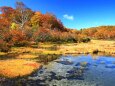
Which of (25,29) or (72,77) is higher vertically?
(25,29)

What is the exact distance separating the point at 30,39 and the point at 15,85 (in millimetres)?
43735

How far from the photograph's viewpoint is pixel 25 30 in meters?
66.6

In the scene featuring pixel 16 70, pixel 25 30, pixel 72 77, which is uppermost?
pixel 25 30

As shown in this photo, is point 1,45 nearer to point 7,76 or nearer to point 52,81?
point 7,76

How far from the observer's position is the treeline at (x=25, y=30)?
4632 cm

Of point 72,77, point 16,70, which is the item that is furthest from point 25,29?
point 72,77

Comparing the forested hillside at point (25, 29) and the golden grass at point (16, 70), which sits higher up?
the forested hillside at point (25, 29)

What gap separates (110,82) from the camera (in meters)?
22.0

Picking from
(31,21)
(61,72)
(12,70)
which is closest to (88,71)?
(61,72)

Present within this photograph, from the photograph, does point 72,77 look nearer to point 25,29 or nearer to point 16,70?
point 16,70

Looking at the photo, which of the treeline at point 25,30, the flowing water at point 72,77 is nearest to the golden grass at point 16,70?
the flowing water at point 72,77

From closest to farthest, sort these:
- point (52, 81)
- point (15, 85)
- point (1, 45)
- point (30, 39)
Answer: point (15, 85) < point (52, 81) < point (1, 45) < point (30, 39)

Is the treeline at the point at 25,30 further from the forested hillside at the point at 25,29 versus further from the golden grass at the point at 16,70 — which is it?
the golden grass at the point at 16,70

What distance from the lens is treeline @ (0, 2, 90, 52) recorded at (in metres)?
46.3
